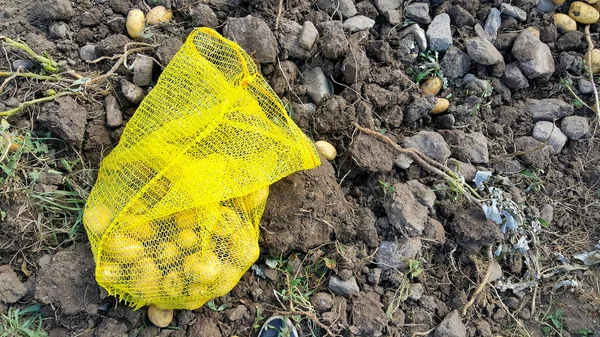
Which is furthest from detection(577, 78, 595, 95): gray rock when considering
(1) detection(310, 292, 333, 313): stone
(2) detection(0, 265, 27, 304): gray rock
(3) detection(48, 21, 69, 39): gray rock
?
(2) detection(0, 265, 27, 304): gray rock

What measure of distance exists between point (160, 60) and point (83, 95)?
0.38 meters

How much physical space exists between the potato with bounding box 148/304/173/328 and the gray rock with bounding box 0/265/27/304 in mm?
507

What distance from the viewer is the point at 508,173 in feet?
8.62

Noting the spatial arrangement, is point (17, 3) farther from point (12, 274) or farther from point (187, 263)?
point (187, 263)

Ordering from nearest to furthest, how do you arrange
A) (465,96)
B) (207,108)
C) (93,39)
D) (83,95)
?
1. (207,108)
2. (83,95)
3. (93,39)
4. (465,96)

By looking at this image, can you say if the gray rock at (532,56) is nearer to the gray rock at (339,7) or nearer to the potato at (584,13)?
the potato at (584,13)

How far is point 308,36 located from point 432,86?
2.34 ft

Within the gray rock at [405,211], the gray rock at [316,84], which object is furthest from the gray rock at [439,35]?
the gray rock at [405,211]

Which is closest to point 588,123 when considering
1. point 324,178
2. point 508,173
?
point 508,173

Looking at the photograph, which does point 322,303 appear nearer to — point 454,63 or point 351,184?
point 351,184

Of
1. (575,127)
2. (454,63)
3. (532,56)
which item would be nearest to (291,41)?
(454,63)

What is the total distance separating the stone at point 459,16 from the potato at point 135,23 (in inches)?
64.8

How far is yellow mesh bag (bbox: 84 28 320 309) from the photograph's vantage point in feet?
6.43

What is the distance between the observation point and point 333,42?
249cm
